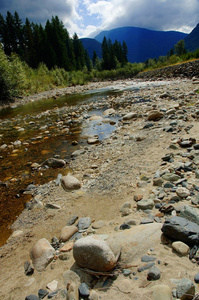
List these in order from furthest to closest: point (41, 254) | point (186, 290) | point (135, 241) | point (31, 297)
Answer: point (41, 254), point (135, 241), point (31, 297), point (186, 290)

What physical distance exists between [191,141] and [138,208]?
2.43 metres

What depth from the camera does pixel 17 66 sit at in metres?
20.5

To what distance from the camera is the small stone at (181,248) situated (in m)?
1.56

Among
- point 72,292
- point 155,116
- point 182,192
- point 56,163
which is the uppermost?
point 155,116

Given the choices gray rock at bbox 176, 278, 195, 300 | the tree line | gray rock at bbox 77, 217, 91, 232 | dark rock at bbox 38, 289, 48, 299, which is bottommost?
gray rock at bbox 77, 217, 91, 232

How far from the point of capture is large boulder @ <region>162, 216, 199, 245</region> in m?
1.61

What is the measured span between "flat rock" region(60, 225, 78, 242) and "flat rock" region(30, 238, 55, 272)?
20 centimetres

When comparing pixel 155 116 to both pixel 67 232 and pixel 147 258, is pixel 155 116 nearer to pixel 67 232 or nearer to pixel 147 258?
pixel 67 232

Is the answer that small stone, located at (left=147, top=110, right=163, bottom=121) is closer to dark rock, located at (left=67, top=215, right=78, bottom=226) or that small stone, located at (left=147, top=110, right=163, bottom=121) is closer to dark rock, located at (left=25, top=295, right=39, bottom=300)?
dark rock, located at (left=67, top=215, right=78, bottom=226)

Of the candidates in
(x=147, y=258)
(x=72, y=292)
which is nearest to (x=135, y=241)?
(x=147, y=258)

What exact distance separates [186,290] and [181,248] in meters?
0.40

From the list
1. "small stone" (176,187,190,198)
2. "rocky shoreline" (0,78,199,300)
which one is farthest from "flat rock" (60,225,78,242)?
"small stone" (176,187,190,198)

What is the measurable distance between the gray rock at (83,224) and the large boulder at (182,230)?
115 cm

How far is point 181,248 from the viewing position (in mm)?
1588
